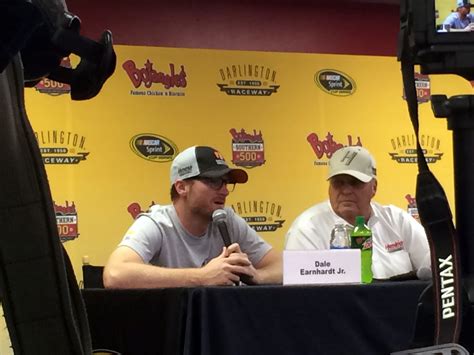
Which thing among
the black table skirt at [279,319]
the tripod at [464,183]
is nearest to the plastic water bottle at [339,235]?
the black table skirt at [279,319]

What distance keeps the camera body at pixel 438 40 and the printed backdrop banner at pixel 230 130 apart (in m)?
3.11

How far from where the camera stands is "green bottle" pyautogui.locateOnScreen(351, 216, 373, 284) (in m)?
2.00

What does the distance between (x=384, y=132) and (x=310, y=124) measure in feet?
1.35

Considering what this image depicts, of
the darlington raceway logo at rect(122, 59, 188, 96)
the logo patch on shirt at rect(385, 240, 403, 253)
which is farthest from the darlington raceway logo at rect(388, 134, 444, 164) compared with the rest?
the logo patch on shirt at rect(385, 240, 403, 253)

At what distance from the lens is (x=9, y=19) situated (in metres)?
0.48

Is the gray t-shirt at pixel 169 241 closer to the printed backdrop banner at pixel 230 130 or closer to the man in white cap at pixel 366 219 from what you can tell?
the man in white cap at pixel 366 219

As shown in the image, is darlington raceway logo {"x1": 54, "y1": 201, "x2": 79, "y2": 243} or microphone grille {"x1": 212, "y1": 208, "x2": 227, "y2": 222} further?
darlington raceway logo {"x1": 54, "y1": 201, "x2": 79, "y2": 243}

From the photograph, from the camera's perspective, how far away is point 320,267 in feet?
5.94

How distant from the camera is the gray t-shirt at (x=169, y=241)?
7.89 ft

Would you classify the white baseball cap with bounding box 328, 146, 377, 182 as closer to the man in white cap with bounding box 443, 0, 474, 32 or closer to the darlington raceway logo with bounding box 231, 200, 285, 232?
the darlington raceway logo with bounding box 231, 200, 285, 232

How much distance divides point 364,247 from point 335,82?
2171 mm

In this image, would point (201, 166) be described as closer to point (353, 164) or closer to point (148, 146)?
point (353, 164)

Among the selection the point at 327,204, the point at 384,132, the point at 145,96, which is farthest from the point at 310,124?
the point at 327,204

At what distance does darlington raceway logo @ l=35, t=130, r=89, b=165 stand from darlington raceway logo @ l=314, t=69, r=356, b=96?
1.26m
